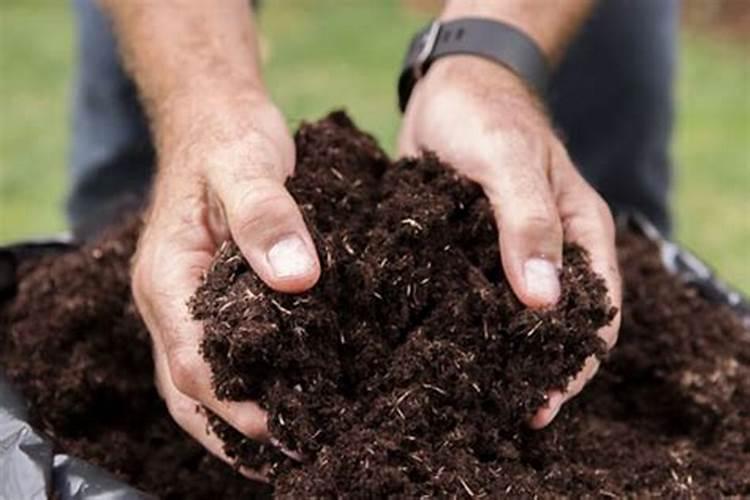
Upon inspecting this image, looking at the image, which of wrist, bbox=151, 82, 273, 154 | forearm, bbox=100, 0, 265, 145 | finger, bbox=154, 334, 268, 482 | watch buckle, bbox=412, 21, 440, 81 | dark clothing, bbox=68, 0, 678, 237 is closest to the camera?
finger, bbox=154, 334, 268, 482

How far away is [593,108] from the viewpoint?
2.22 metres

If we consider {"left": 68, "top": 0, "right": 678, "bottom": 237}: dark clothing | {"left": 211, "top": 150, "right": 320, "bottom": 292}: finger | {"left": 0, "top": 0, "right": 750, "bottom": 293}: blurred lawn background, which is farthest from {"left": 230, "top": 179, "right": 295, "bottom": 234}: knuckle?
{"left": 0, "top": 0, "right": 750, "bottom": 293}: blurred lawn background

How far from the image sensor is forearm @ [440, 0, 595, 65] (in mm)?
1548

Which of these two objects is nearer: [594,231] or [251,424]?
[251,424]

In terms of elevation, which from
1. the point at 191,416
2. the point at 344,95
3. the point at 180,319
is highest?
the point at 180,319

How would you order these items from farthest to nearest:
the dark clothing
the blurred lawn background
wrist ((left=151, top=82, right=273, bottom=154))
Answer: the blurred lawn background → the dark clothing → wrist ((left=151, top=82, right=273, bottom=154))

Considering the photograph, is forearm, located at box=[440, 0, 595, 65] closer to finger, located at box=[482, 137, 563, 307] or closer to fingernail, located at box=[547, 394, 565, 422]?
finger, located at box=[482, 137, 563, 307]

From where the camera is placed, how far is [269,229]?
1062 millimetres

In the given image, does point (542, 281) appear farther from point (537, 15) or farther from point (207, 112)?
point (537, 15)

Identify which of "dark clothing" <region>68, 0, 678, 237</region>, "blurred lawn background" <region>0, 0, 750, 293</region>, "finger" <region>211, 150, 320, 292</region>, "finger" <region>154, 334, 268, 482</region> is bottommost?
"blurred lawn background" <region>0, 0, 750, 293</region>

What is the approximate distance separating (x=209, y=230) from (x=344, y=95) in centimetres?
307

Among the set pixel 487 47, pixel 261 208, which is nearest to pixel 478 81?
pixel 487 47

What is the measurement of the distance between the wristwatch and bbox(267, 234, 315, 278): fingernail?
0.50 meters

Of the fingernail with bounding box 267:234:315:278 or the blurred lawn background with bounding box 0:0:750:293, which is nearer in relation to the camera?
the fingernail with bounding box 267:234:315:278
